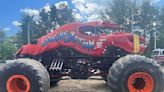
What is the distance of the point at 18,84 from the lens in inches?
462

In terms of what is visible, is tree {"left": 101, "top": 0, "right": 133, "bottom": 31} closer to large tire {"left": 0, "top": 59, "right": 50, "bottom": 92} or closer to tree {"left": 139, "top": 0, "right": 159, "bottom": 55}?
tree {"left": 139, "top": 0, "right": 159, "bottom": 55}

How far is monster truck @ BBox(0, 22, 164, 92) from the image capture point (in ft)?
36.4

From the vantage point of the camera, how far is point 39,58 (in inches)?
532

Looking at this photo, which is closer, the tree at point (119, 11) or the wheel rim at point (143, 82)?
the wheel rim at point (143, 82)

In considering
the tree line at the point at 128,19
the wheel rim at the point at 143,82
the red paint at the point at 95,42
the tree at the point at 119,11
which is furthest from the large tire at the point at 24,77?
the tree at the point at 119,11

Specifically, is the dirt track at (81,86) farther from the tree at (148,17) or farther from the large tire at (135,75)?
the tree at (148,17)

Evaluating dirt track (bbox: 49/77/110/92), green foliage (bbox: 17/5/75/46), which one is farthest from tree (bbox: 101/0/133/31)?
dirt track (bbox: 49/77/110/92)

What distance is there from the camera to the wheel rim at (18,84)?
11.3 m

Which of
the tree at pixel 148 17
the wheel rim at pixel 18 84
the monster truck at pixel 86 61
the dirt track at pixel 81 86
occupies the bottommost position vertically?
the dirt track at pixel 81 86

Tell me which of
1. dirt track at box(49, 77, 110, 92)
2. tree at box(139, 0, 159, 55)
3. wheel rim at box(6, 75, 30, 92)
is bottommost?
dirt track at box(49, 77, 110, 92)

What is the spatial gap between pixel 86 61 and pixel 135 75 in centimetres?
244

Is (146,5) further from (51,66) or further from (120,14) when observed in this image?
(51,66)

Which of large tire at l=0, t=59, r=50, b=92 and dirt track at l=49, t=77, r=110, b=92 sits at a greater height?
large tire at l=0, t=59, r=50, b=92

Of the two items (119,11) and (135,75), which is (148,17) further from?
(135,75)
